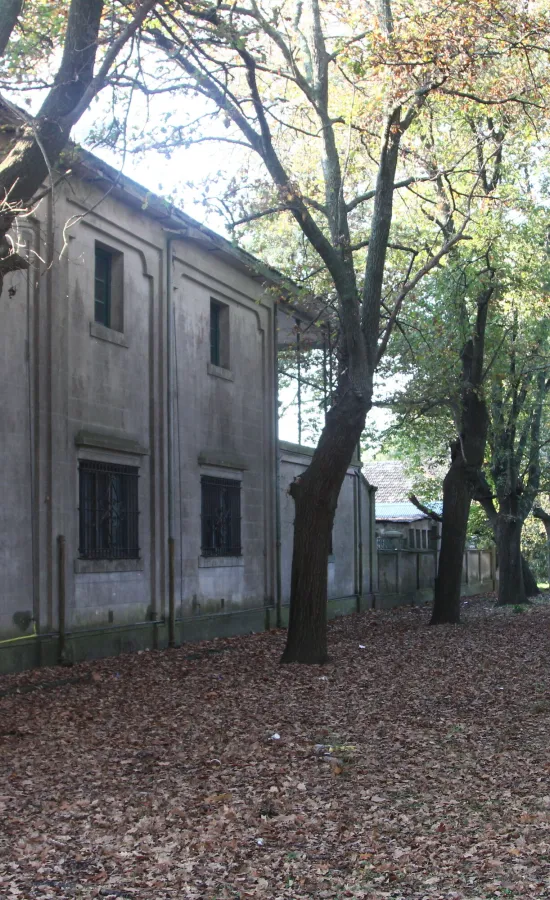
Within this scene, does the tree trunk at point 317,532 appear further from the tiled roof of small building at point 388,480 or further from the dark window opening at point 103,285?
the tiled roof of small building at point 388,480

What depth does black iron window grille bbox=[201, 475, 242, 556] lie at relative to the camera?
56.1ft

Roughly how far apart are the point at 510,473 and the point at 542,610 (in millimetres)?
3750

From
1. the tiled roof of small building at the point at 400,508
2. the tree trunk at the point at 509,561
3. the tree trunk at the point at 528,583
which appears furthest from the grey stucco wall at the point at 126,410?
the tiled roof of small building at the point at 400,508


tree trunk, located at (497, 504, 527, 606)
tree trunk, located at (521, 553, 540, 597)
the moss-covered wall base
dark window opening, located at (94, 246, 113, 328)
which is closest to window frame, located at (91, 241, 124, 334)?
dark window opening, located at (94, 246, 113, 328)

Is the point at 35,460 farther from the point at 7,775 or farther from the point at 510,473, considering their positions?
the point at 510,473

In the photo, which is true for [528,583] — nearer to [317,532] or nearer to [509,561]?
[509,561]

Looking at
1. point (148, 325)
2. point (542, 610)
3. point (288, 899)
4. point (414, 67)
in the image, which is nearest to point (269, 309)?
point (148, 325)

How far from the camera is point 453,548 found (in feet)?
66.4

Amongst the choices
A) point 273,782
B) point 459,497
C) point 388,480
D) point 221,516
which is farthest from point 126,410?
point 388,480

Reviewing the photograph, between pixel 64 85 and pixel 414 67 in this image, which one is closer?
pixel 64 85

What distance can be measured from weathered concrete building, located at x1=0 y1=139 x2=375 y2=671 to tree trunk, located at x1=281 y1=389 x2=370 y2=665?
271cm

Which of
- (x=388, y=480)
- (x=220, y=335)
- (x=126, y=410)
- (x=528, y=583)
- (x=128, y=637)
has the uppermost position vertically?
(x=220, y=335)

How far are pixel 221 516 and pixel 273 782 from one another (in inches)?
424

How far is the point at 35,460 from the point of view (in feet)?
41.1
